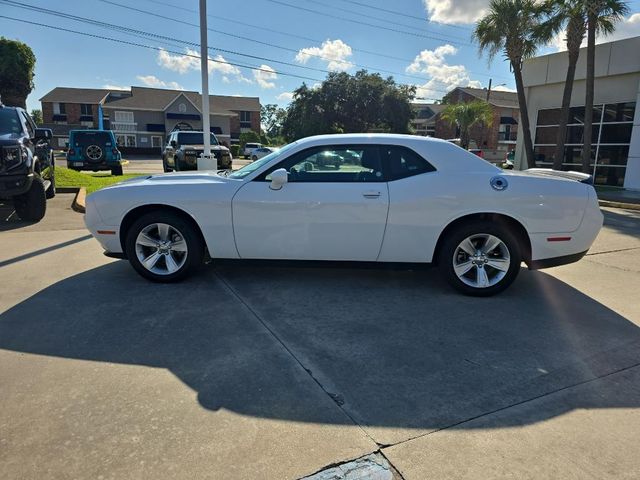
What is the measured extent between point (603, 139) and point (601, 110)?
116cm

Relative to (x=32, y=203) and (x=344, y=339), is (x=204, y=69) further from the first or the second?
(x=344, y=339)

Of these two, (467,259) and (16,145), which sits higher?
(16,145)

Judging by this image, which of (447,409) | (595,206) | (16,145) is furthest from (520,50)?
(447,409)

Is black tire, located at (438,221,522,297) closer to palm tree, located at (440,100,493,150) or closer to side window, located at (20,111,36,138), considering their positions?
side window, located at (20,111,36,138)

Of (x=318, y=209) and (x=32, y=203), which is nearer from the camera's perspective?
(x=318, y=209)

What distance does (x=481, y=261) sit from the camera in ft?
15.1

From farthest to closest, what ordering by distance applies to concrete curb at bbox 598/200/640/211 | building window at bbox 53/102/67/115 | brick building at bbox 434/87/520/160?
building window at bbox 53/102/67/115 < brick building at bbox 434/87/520/160 < concrete curb at bbox 598/200/640/211

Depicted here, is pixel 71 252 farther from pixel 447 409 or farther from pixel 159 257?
pixel 447 409

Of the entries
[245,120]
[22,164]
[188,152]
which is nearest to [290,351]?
[22,164]

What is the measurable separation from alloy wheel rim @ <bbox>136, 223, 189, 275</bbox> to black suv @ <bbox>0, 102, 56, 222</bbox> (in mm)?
4337

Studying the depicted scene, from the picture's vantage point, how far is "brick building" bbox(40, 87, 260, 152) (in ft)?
179

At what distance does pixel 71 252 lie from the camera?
6230 mm

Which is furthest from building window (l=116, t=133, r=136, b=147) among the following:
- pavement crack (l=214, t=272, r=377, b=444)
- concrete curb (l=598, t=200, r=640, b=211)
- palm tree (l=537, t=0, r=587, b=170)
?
pavement crack (l=214, t=272, r=377, b=444)

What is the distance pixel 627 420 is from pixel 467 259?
7.07ft
